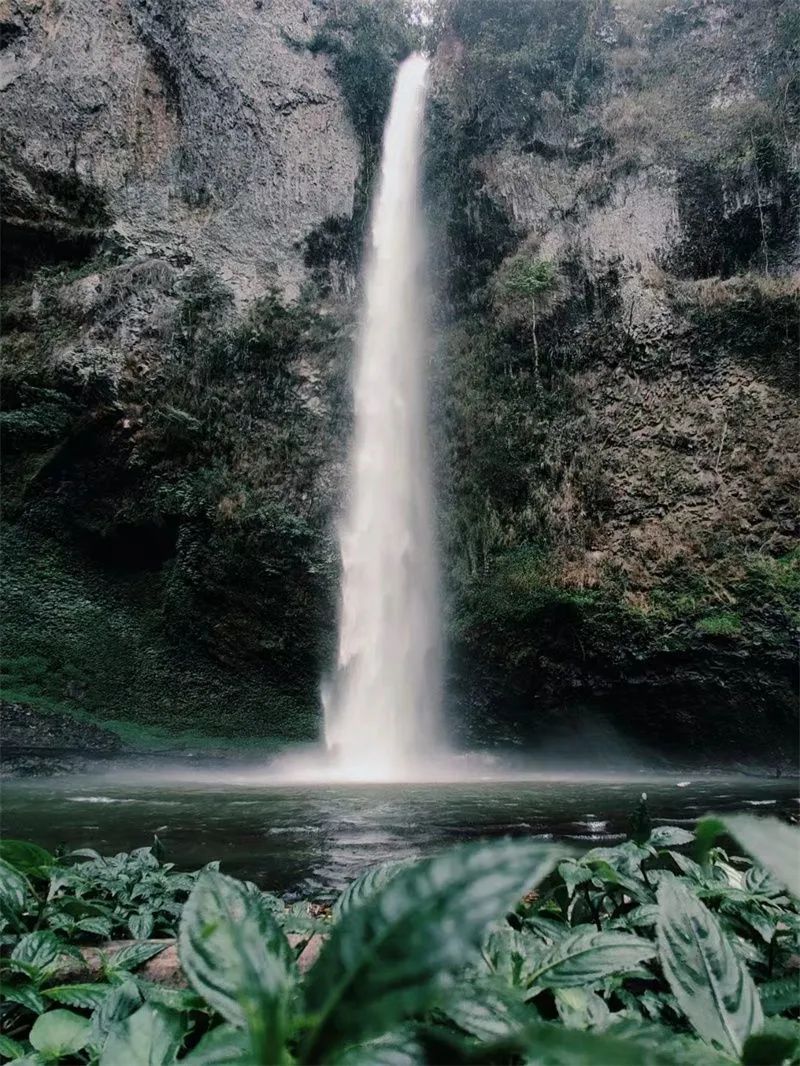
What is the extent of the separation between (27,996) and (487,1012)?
27.2 inches

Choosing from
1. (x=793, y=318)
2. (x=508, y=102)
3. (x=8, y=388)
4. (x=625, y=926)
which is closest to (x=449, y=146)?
(x=508, y=102)

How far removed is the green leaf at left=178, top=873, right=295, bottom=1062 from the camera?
24 centimetres

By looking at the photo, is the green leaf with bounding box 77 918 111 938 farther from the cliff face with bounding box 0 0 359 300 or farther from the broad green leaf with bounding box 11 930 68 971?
the cliff face with bounding box 0 0 359 300

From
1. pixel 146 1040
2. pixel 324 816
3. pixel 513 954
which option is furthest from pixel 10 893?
pixel 324 816

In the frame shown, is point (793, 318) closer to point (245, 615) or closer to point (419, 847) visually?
point (245, 615)

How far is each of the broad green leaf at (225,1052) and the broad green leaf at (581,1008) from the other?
308 mm

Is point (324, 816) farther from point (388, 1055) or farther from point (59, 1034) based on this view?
point (388, 1055)

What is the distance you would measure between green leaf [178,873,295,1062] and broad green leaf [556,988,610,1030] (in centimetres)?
Answer: 35

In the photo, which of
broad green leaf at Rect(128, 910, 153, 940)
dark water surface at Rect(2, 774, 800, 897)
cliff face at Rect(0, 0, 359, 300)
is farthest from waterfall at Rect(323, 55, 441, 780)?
broad green leaf at Rect(128, 910, 153, 940)

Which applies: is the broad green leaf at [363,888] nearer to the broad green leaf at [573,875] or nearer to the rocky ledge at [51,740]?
the broad green leaf at [573,875]

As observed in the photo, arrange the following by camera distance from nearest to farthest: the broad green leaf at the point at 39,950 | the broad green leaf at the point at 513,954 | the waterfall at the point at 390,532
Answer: the broad green leaf at the point at 513,954 → the broad green leaf at the point at 39,950 → the waterfall at the point at 390,532

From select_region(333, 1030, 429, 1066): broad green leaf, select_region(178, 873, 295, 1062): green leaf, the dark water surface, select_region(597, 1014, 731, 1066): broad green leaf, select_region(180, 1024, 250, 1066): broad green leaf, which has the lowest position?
the dark water surface

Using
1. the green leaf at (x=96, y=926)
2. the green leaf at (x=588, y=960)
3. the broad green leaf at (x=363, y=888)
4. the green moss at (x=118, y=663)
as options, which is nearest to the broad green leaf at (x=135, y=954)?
the green leaf at (x=96, y=926)

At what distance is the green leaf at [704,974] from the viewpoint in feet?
1.69
